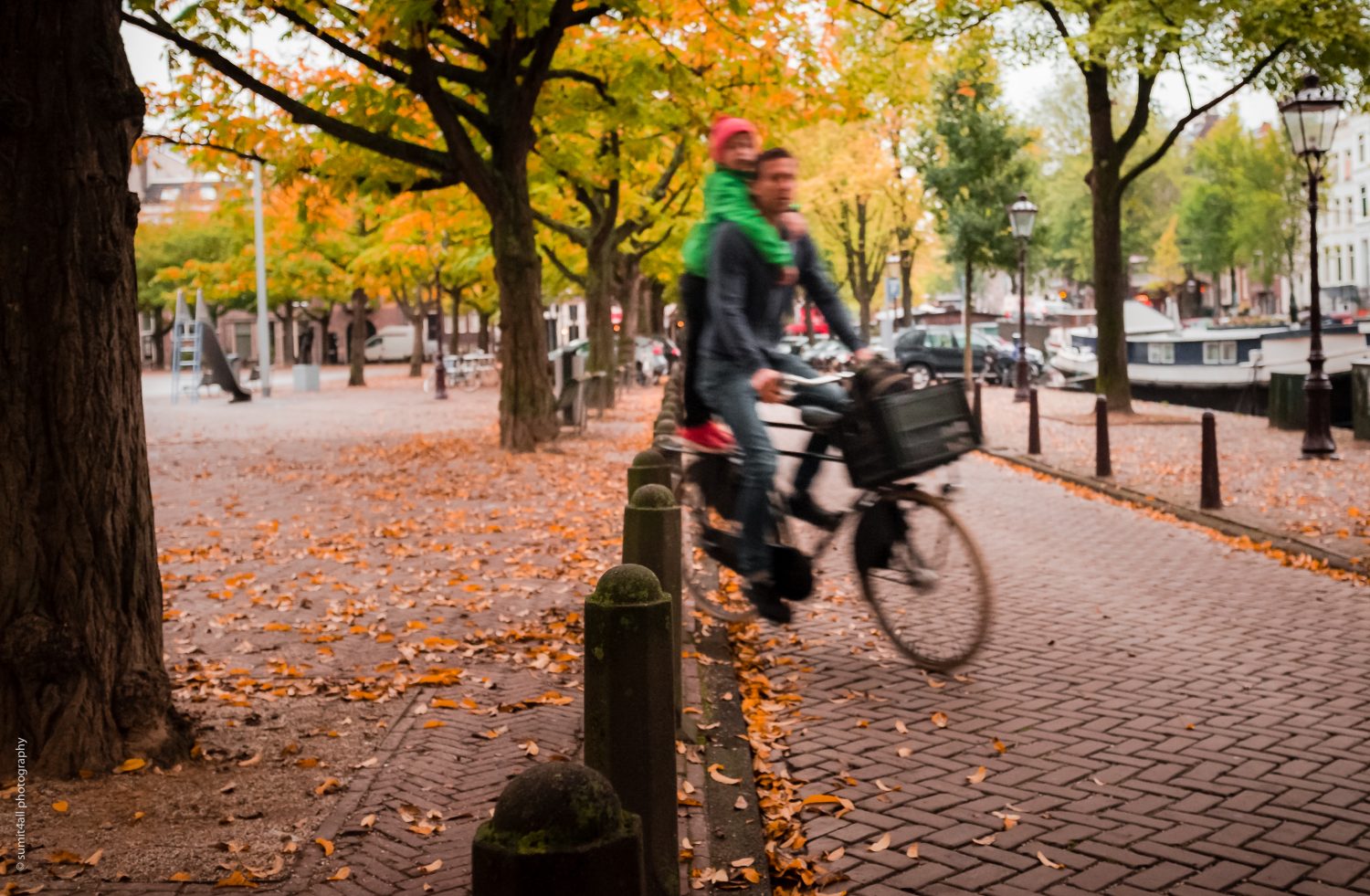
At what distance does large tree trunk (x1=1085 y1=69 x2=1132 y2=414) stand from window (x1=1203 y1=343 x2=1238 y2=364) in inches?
443

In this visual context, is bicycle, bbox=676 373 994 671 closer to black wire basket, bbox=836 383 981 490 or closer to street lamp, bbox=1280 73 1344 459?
black wire basket, bbox=836 383 981 490

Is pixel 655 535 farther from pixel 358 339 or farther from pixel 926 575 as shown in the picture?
pixel 358 339

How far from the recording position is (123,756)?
4773 mm

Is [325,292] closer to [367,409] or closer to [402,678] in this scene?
[367,409]

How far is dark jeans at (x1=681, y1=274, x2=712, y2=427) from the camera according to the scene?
644 cm

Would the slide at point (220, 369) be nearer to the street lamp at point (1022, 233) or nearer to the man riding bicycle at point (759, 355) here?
the street lamp at point (1022, 233)

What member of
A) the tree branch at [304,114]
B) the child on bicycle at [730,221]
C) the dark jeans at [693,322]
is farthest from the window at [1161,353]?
the child on bicycle at [730,221]

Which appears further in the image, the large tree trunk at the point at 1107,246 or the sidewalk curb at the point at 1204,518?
the large tree trunk at the point at 1107,246

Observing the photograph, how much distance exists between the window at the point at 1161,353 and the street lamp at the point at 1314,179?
18.1m

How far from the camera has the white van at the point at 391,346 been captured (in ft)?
276

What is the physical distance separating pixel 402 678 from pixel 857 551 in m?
2.10

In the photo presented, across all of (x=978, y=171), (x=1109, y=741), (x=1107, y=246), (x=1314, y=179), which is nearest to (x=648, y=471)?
(x=1109, y=741)

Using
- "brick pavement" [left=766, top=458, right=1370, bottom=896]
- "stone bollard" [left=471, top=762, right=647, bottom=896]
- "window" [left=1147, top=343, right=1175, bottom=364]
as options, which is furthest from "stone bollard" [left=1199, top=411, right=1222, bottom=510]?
"window" [left=1147, top=343, right=1175, bottom=364]

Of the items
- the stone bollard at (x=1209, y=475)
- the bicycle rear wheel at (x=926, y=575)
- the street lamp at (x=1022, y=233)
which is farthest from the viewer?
the street lamp at (x=1022, y=233)
